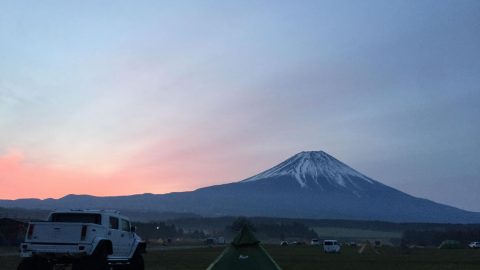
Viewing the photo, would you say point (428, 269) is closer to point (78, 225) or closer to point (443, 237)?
point (78, 225)

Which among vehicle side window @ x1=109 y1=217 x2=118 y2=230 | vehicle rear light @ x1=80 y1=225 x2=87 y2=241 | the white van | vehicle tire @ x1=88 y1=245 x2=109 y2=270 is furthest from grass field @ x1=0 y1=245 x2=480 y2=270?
the white van

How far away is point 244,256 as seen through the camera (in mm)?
15688

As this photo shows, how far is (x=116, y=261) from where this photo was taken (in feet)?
76.6

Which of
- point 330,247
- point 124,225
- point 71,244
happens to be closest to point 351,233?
point 330,247

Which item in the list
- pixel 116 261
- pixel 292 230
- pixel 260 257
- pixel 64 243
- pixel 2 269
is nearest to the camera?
pixel 260 257

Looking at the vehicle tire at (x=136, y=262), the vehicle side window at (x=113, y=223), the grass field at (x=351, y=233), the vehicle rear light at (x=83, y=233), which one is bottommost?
the vehicle tire at (x=136, y=262)

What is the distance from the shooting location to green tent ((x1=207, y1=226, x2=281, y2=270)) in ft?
51.2

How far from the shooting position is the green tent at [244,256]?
51.2 ft

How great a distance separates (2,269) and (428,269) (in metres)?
21.0

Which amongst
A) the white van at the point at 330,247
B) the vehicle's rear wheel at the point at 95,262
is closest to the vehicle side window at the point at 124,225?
the vehicle's rear wheel at the point at 95,262

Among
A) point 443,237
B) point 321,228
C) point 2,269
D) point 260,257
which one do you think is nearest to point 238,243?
point 260,257

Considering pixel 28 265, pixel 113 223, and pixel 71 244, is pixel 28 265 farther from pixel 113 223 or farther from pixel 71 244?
pixel 113 223

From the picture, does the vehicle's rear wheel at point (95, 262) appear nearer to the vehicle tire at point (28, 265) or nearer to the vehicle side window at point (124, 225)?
Answer: the vehicle tire at point (28, 265)

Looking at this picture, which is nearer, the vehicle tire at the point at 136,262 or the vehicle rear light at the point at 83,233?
the vehicle rear light at the point at 83,233
